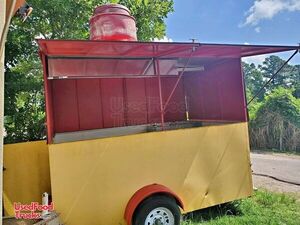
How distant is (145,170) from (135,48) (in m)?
1.97

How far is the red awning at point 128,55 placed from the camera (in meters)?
3.93

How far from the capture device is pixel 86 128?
19.0 feet

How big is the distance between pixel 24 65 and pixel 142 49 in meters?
4.11

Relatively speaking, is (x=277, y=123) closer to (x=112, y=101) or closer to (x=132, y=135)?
(x=112, y=101)

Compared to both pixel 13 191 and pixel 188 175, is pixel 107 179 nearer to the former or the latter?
pixel 188 175

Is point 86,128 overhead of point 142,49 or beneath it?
beneath

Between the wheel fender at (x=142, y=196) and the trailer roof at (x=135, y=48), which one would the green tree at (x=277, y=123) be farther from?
the wheel fender at (x=142, y=196)

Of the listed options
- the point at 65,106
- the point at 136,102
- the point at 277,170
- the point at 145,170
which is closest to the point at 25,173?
the point at 65,106

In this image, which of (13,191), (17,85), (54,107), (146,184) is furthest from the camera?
(17,85)

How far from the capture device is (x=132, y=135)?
411 centimetres

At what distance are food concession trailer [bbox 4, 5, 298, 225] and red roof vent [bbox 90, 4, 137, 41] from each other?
0.06 feet

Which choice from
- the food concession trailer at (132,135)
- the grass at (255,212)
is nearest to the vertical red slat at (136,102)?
the food concession trailer at (132,135)

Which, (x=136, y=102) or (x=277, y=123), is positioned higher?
(x=136, y=102)

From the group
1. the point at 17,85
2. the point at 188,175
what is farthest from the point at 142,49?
the point at 17,85
